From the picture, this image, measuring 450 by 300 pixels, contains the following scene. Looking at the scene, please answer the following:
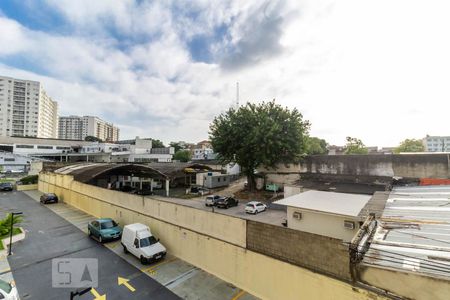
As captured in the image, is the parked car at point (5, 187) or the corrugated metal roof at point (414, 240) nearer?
Answer: the corrugated metal roof at point (414, 240)

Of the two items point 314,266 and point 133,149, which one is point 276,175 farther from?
point 133,149

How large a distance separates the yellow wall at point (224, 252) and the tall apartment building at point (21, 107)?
12213 centimetres

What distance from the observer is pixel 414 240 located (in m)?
6.42

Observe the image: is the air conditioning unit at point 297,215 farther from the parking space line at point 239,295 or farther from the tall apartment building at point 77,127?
the tall apartment building at point 77,127

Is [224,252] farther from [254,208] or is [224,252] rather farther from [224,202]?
[224,202]

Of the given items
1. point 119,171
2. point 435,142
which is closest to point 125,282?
point 119,171

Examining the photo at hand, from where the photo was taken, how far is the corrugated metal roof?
533 cm

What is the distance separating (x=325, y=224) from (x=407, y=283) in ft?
23.9

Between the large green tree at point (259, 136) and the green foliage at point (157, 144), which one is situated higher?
the green foliage at point (157, 144)

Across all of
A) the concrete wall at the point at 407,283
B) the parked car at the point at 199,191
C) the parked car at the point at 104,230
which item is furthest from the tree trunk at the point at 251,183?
the concrete wall at the point at 407,283

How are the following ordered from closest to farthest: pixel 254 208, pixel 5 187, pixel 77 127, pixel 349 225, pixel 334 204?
pixel 349 225
pixel 334 204
pixel 254 208
pixel 5 187
pixel 77 127

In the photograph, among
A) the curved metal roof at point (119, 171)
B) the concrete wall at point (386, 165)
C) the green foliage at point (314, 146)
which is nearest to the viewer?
the concrete wall at point (386, 165)

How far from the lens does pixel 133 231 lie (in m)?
12.0

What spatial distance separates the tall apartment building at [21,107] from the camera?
99.6 meters
